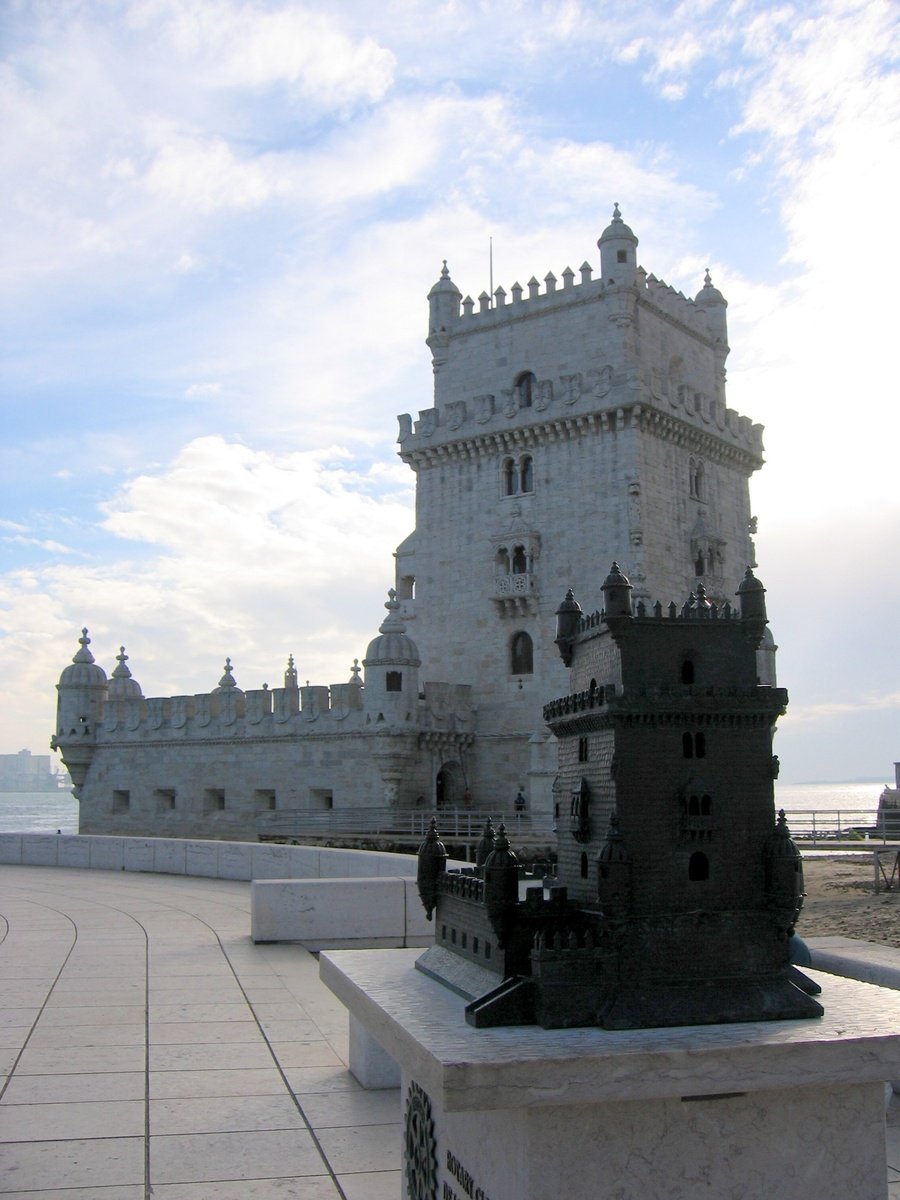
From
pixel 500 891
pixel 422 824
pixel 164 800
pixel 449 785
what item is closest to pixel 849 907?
pixel 500 891

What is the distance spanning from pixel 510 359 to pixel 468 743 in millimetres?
11900

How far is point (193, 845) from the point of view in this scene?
22219mm

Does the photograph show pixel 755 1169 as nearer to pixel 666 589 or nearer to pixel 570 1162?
pixel 570 1162

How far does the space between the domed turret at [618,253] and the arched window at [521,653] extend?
Result: 10.7 meters

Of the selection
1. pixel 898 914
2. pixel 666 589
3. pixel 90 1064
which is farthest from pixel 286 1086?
pixel 666 589

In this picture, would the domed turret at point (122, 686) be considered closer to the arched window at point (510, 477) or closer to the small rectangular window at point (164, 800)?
the small rectangular window at point (164, 800)

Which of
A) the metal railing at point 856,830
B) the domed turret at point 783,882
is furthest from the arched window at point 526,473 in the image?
the domed turret at point 783,882

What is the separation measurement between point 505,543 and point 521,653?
10.8 ft

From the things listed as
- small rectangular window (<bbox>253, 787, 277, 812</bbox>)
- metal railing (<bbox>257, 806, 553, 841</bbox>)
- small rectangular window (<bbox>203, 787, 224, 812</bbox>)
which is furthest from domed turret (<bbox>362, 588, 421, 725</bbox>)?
small rectangular window (<bbox>203, 787, 224, 812</bbox>)

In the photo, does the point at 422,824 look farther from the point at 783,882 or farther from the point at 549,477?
the point at 783,882

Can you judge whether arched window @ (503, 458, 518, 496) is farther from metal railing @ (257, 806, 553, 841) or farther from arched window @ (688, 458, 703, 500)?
metal railing @ (257, 806, 553, 841)

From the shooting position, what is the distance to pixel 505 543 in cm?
3575

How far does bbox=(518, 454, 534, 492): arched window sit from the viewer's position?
117 feet

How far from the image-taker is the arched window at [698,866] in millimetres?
5559
